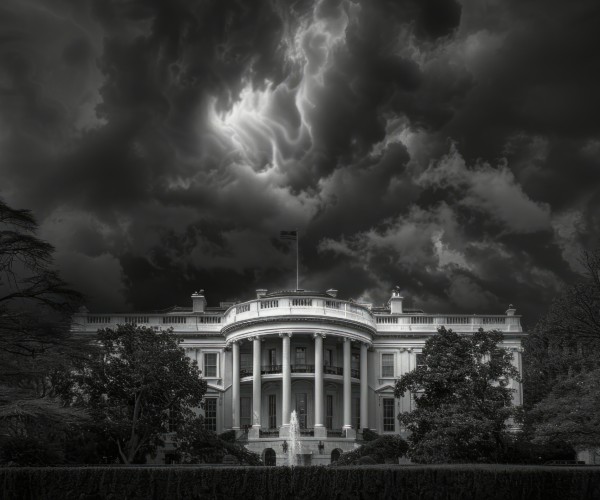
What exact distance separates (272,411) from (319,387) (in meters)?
5.80

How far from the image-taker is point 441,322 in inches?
2776

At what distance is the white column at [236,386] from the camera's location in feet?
210

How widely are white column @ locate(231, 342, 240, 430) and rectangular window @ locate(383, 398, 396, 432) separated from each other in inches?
447

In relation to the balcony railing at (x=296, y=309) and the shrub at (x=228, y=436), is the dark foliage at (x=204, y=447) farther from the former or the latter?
the balcony railing at (x=296, y=309)

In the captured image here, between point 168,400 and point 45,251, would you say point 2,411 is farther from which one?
point 168,400

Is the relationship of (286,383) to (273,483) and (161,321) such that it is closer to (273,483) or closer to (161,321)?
(161,321)

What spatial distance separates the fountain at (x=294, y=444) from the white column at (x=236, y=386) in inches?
213

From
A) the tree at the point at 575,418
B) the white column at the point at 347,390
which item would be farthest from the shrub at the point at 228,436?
the tree at the point at 575,418

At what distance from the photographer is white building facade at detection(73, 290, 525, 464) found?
2435 inches

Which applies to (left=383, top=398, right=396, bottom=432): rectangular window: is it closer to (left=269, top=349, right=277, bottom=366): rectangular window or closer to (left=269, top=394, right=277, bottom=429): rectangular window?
(left=269, top=394, right=277, bottom=429): rectangular window

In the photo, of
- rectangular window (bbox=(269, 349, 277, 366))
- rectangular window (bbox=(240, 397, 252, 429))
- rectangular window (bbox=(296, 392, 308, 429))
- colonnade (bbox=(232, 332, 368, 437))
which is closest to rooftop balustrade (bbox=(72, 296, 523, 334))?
colonnade (bbox=(232, 332, 368, 437))

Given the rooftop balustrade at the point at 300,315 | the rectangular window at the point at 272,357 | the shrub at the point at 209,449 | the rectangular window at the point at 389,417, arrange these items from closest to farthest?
the shrub at the point at 209,449, the rooftop balustrade at the point at 300,315, the rectangular window at the point at 272,357, the rectangular window at the point at 389,417

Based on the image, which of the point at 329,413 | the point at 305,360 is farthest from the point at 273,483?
the point at 329,413

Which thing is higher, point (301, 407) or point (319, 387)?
point (319, 387)
